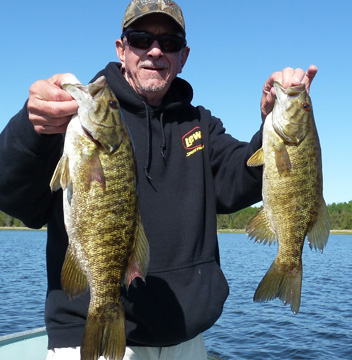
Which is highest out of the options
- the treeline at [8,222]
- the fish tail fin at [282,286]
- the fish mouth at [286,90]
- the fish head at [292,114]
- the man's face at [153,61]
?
the man's face at [153,61]

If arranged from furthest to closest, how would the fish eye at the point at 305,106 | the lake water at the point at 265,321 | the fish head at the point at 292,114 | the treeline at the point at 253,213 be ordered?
the treeline at the point at 253,213 < the lake water at the point at 265,321 < the fish eye at the point at 305,106 < the fish head at the point at 292,114

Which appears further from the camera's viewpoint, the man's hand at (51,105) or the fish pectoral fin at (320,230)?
the fish pectoral fin at (320,230)

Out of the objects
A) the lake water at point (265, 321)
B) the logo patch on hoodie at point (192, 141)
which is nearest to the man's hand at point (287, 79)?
the logo patch on hoodie at point (192, 141)

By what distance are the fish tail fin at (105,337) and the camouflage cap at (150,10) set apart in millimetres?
2272

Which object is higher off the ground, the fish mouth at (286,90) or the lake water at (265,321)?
the fish mouth at (286,90)

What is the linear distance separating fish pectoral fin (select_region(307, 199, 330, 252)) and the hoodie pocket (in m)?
0.88

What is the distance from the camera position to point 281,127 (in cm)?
345

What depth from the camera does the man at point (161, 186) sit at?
2.97m

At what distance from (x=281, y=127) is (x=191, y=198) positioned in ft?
2.88

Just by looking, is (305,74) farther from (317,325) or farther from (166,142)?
(317,325)

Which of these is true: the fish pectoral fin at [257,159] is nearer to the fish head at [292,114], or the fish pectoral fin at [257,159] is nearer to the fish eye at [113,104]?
the fish head at [292,114]

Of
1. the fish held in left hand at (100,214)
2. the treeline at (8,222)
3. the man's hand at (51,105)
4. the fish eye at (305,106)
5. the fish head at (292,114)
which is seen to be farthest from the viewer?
the treeline at (8,222)

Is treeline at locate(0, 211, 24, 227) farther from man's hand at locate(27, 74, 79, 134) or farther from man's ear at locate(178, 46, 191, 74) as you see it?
man's hand at locate(27, 74, 79, 134)

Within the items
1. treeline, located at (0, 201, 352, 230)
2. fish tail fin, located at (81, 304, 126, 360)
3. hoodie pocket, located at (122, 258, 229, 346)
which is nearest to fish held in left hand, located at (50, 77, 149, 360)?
fish tail fin, located at (81, 304, 126, 360)
